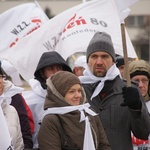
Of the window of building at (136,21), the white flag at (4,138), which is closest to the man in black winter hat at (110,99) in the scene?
the white flag at (4,138)

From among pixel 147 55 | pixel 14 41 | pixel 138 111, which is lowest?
pixel 147 55

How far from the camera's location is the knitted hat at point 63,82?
4.96m

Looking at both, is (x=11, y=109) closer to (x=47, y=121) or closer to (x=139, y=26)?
(x=47, y=121)

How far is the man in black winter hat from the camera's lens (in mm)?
5273

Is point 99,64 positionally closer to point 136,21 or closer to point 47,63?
point 47,63

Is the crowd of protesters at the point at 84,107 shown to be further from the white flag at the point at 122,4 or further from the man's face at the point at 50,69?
the white flag at the point at 122,4

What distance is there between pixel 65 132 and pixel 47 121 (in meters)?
0.15

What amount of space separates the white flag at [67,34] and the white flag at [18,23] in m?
0.81

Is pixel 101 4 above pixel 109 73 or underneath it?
underneath

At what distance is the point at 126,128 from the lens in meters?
5.38

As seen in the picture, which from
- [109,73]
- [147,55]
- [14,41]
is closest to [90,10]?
[14,41]

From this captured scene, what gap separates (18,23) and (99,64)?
4.10m

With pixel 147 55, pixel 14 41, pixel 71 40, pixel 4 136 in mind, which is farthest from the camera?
pixel 147 55

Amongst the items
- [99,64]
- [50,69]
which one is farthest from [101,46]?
[50,69]
